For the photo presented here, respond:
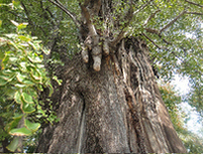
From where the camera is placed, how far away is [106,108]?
3133mm

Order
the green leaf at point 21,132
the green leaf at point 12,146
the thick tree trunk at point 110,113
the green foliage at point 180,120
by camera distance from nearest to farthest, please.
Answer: the green leaf at point 21,132 → the green leaf at point 12,146 → the thick tree trunk at point 110,113 → the green foliage at point 180,120

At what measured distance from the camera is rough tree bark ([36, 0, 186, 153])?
2.88 m

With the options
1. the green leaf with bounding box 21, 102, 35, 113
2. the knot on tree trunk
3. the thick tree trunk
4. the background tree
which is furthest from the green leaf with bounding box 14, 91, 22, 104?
the knot on tree trunk

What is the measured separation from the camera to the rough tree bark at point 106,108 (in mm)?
2879

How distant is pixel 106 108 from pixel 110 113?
0.14 m

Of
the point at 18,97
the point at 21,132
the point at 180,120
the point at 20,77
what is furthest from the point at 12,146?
the point at 180,120

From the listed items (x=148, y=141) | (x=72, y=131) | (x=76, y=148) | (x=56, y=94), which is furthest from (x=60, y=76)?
(x=148, y=141)

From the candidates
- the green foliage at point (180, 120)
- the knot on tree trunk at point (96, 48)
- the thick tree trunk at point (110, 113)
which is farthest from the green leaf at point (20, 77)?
the green foliage at point (180, 120)

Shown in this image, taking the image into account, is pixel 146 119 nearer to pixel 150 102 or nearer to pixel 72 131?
pixel 150 102

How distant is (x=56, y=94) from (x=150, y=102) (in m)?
2.47

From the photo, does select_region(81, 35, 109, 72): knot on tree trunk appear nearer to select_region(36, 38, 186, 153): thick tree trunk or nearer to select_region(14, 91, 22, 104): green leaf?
select_region(36, 38, 186, 153): thick tree trunk

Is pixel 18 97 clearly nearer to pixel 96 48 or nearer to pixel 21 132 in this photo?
pixel 21 132

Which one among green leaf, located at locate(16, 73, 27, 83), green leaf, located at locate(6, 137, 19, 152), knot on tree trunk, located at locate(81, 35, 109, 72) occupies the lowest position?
green leaf, located at locate(6, 137, 19, 152)

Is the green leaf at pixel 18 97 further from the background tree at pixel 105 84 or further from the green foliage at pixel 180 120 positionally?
the green foliage at pixel 180 120
